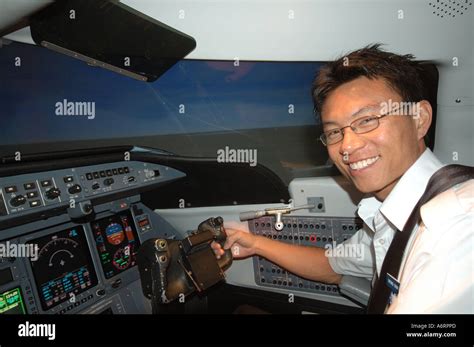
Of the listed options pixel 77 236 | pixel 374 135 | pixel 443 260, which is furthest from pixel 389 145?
pixel 77 236

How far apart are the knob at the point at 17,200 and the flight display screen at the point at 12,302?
44cm

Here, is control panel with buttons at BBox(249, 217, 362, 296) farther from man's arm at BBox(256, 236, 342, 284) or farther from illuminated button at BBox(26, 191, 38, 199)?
illuminated button at BBox(26, 191, 38, 199)

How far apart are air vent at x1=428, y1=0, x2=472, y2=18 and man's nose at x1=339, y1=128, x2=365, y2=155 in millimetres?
674

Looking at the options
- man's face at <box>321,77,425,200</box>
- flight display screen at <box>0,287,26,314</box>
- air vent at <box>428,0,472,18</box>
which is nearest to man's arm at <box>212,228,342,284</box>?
man's face at <box>321,77,425,200</box>

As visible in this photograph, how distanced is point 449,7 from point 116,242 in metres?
2.09

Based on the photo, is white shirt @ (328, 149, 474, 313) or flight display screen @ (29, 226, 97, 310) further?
flight display screen @ (29, 226, 97, 310)

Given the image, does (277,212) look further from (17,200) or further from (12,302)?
(12,302)

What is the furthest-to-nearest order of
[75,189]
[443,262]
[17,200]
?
1. [75,189]
2. [17,200]
3. [443,262]

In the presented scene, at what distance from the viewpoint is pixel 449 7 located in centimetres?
130

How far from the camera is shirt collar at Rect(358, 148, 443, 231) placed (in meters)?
1.06

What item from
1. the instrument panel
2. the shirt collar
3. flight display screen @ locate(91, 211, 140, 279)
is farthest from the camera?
flight display screen @ locate(91, 211, 140, 279)

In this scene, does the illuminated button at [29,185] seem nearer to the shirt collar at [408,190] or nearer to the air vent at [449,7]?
the shirt collar at [408,190]

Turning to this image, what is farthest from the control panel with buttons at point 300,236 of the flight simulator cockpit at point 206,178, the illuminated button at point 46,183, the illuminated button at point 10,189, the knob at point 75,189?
the illuminated button at point 10,189

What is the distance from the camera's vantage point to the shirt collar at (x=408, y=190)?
1060 mm
